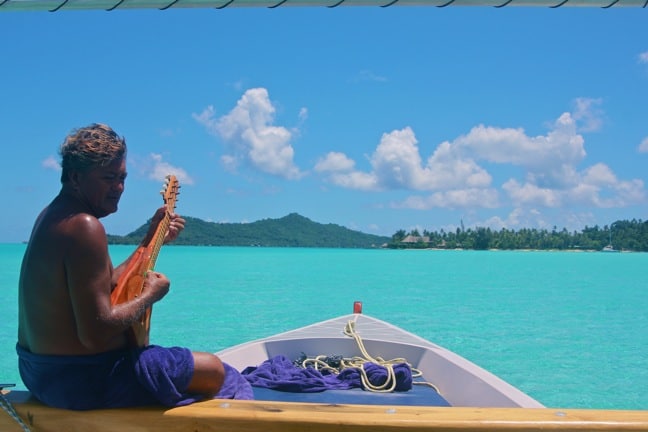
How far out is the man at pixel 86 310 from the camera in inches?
62.6

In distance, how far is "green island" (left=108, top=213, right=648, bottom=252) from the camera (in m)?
109

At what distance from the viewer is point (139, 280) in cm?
186

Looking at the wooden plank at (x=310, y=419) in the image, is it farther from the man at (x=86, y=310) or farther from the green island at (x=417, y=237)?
the green island at (x=417, y=237)

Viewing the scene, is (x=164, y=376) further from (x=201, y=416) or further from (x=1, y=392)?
(x=1, y=392)

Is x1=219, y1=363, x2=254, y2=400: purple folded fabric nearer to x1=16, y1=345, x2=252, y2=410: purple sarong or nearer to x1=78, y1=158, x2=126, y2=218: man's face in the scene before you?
x1=16, y1=345, x2=252, y2=410: purple sarong

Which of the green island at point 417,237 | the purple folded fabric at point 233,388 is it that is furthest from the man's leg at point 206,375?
the green island at point 417,237

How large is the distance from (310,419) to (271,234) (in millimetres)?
125345

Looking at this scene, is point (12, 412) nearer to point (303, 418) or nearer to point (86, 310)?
point (86, 310)

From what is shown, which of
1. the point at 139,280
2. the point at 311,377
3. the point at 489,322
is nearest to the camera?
the point at 139,280

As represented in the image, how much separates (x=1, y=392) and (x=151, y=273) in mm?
512

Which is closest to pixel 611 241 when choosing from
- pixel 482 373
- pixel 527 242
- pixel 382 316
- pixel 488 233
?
pixel 527 242

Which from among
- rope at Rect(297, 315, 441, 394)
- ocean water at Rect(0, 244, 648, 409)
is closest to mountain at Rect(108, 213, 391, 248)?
ocean water at Rect(0, 244, 648, 409)

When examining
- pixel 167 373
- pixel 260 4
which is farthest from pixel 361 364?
pixel 260 4

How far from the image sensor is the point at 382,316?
1811cm
